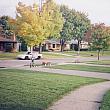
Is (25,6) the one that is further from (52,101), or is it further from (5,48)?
(52,101)

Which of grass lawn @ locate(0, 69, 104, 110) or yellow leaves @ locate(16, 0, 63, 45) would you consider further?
yellow leaves @ locate(16, 0, 63, 45)

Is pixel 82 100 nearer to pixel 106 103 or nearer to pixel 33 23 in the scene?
pixel 106 103

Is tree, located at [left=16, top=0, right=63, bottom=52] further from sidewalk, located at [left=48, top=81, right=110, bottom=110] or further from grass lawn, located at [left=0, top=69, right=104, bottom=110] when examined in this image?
sidewalk, located at [left=48, top=81, right=110, bottom=110]

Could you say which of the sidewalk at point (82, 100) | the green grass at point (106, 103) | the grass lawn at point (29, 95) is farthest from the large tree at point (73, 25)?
the green grass at point (106, 103)

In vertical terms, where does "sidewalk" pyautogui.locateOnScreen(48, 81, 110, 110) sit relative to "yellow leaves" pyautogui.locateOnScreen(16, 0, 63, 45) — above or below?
below

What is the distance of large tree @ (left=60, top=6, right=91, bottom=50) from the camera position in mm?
60263

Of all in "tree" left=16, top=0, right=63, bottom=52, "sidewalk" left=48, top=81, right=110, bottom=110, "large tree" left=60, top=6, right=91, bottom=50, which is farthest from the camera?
"large tree" left=60, top=6, right=91, bottom=50

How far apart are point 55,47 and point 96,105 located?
2317 inches

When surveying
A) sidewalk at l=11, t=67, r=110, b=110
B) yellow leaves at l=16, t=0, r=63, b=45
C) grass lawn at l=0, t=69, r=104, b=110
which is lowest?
sidewalk at l=11, t=67, r=110, b=110

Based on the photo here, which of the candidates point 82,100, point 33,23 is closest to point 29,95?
point 82,100

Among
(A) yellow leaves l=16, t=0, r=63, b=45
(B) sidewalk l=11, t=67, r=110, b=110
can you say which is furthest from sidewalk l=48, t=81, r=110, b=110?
(A) yellow leaves l=16, t=0, r=63, b=45

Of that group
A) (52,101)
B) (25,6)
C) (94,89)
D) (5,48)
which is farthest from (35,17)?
(52,101)

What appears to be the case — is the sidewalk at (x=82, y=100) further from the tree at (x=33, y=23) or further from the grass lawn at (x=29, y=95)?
the tree at (x=33, y=23)

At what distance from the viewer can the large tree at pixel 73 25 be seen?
198 feet
